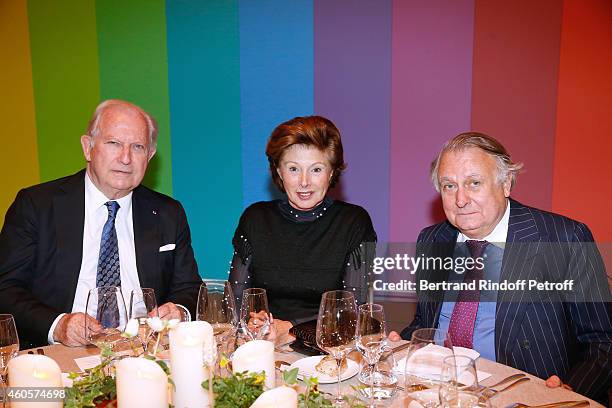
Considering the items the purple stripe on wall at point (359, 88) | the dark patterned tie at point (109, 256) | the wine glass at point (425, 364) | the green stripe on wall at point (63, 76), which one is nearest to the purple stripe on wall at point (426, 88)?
the purple stripe on wall at point (359, 88)

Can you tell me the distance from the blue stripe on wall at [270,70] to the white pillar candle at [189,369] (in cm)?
317

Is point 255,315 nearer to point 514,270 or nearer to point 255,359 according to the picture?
point 255,359

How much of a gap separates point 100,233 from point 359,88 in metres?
2.18

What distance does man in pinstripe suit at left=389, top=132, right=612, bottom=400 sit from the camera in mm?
2158

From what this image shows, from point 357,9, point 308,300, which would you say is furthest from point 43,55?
point 308,300

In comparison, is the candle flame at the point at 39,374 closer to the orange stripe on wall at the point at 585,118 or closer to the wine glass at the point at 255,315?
the wine glass at the point at 255,315

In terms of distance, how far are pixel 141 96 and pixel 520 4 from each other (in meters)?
2.91

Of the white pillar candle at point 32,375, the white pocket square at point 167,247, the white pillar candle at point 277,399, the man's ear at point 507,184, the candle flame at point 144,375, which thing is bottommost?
the white pocket square at point 167,247

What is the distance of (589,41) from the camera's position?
3.88 m

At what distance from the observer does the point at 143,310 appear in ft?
5.66

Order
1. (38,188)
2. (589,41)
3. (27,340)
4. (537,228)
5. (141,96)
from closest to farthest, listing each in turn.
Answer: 1. (537,228)
2. (27,340)
3. (38,188)
4. (589,41)
5. (141,96)

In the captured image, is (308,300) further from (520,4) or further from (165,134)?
(520,4)

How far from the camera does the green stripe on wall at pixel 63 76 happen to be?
455 centimetres

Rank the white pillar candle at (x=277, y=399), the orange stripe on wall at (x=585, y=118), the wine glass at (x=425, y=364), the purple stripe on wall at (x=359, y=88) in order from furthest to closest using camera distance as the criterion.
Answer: the purple stripe on wall at (x=359, y=88), the orange stripe on wall at (x=585, y=118), the wine glass at (x=425, y=364), the white pillar candle at (x=277, y=399)
